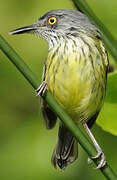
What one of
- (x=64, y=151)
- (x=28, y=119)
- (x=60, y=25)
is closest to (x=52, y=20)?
(x=60, y=25)

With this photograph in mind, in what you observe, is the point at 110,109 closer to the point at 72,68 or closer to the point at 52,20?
the point at 72,68

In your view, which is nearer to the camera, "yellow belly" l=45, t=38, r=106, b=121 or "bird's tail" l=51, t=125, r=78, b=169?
"yellow belly" l=45, t=38, r=106, b=121

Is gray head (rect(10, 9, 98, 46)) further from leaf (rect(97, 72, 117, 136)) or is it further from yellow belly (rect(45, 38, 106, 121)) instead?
leaf (rect(97, 72, 117, 136))

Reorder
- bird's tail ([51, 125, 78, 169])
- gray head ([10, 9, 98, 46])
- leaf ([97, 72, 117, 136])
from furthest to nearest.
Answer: bird's tail ([51, 125, 78, 169])
gray head ([10, 9, 98, 46])
leaf ([97, 72, 117, 136])

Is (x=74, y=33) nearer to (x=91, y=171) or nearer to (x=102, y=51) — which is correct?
(x=102, y=51)

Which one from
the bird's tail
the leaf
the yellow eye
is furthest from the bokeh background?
the leaf

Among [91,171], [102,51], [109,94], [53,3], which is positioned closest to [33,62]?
[53,3]

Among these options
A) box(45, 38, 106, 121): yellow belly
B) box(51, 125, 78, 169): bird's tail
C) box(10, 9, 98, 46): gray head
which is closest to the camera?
box(45, 38, 106, 121): yellow belly

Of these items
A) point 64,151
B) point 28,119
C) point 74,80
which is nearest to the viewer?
point 74,80
